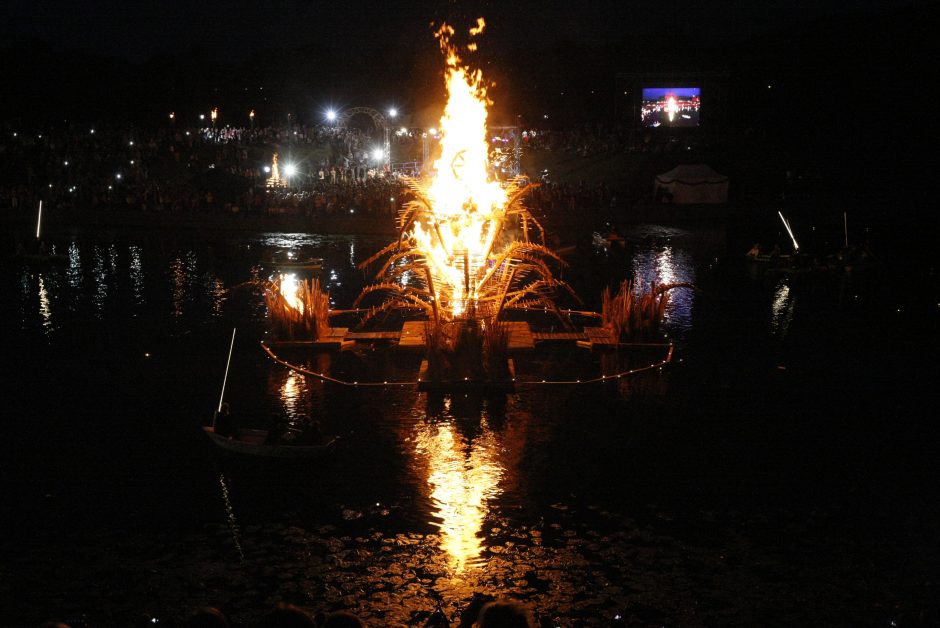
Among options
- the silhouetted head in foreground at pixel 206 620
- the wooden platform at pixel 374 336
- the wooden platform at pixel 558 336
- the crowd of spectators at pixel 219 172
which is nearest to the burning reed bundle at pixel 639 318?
the wooden platform at pixel 558 336

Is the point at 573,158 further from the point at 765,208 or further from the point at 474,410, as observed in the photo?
the point at 474,410

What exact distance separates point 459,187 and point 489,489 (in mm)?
8804

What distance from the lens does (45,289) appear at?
22.0 metres

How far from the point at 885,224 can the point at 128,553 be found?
34450 mm

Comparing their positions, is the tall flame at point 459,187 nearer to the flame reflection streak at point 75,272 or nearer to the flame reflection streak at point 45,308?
the flame reflection streak at point 45,308

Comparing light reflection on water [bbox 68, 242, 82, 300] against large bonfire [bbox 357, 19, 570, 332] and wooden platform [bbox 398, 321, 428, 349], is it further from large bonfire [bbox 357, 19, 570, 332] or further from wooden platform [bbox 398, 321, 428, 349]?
large bonfire [bbox 357, 19, 570, 332]

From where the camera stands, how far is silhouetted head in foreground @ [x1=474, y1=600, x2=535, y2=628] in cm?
435

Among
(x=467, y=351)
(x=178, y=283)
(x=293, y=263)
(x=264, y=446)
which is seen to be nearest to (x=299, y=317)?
(x=467, y=351)

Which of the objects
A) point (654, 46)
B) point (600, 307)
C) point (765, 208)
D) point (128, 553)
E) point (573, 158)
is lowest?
point (128, 553)

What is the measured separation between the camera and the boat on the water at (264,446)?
10469mm

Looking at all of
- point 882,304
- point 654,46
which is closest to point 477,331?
point 882,304

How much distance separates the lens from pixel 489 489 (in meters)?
9.95

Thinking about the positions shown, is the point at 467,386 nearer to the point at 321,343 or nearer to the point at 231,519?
the point at 321,343

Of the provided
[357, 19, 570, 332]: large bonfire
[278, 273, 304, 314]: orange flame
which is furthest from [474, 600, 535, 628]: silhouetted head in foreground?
[278, 273, 304, 314]: orange flame
